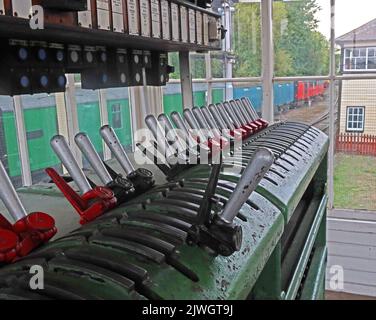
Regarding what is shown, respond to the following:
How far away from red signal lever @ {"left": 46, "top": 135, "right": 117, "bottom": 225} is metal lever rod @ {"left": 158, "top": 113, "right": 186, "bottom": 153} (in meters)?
0.50

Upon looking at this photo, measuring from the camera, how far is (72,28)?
1054 millimetres

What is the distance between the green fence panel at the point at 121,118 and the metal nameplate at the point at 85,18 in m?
3.04

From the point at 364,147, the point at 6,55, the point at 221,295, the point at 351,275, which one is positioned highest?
the point at 6,55

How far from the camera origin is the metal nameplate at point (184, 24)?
1.68m

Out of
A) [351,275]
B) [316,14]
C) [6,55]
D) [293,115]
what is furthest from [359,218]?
[6,55]

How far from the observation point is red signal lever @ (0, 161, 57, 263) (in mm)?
829

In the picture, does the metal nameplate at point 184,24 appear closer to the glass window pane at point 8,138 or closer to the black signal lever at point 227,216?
the black signal lever at point 227,216

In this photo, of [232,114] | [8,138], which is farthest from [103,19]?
[8,138]

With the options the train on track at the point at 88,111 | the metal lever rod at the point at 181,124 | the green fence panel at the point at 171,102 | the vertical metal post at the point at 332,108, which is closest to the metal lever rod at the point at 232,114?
the metal lever rod at the point at 181,124

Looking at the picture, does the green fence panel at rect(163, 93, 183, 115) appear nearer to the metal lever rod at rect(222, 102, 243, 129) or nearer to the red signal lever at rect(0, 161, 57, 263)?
the metal lever rod at rect(222, 102, 243, 129)

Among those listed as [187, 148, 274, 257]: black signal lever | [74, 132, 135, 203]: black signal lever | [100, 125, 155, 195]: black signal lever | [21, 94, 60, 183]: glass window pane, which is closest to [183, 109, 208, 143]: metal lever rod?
[100, 125, 155, 195]: black signal lever

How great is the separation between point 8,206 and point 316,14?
147 inches
